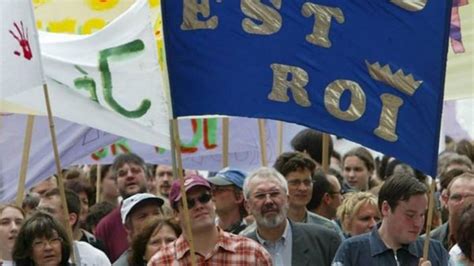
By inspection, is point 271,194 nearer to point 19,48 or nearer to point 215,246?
point 215,246

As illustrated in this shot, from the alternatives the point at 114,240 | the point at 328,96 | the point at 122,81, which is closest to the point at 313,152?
the point at 114,240

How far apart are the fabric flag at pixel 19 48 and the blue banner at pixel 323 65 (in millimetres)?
1240

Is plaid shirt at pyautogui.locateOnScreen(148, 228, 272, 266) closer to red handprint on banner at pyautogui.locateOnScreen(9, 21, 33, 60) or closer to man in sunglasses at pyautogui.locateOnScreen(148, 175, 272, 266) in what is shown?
man in sunglasses at pyautogui.locateOnScreen(148, 175, 272, 266)

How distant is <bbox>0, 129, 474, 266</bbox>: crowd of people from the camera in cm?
1065

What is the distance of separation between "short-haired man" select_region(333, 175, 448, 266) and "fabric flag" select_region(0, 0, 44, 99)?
6.64 feet

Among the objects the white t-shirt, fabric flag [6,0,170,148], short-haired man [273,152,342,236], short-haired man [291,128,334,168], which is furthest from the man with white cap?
short-haired man [291,128,334,168]

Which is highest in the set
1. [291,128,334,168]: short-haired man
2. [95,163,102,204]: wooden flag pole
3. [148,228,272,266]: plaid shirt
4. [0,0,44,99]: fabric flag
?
[0,0,44,99]: fabric flag

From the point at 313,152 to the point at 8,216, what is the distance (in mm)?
4151

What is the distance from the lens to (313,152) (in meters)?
16.2

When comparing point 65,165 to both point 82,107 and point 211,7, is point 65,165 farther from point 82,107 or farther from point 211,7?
point 211,7

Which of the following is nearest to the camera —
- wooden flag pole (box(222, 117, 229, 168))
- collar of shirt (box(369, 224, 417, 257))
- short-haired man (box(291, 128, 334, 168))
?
collar of shirt (box(369, 224, 417, 257))

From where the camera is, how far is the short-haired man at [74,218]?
11945mm

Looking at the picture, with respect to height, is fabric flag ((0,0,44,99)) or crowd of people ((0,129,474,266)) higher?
fabric flag ((0,0,44,99))

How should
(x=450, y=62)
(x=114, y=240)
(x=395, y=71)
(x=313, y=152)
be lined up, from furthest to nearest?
(x=313, y=152)
(x=450, y=62)
(x=114, y=240)
(x=395, y=71)
